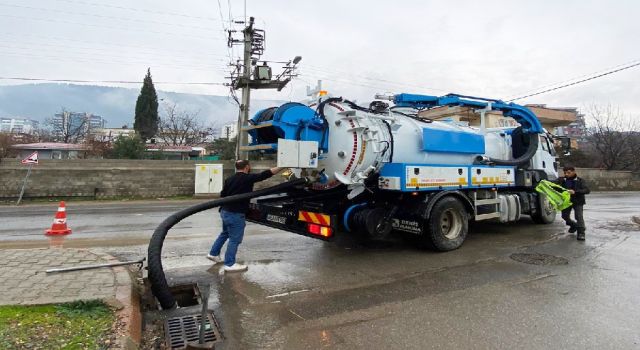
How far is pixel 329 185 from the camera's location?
6.62 metres

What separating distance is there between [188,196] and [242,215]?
15.2m

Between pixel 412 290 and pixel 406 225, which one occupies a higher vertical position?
pixel 406 225

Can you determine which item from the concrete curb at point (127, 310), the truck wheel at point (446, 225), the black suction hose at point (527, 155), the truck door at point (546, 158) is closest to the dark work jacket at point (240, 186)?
the concrete curb at point (127, 310)

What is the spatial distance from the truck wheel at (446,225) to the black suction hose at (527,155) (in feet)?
5.18

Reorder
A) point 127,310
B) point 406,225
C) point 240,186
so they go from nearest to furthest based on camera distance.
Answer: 1. point 127,310
2. point 240,186
3. point 406,225

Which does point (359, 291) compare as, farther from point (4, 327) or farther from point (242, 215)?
point (4, 327)

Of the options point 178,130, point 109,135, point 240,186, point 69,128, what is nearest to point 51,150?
point 109,135

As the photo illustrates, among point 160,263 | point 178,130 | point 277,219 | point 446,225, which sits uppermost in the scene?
point 178,130

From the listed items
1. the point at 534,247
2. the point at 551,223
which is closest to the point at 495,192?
the point at 534,247

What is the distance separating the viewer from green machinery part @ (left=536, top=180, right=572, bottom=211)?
27.7ft

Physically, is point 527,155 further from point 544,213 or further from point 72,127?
point 72,127

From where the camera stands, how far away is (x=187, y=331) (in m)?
3.72

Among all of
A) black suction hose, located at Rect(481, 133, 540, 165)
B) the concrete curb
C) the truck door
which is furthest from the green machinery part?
the concrete curb

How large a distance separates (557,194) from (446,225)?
9.82 feet
